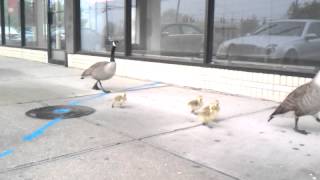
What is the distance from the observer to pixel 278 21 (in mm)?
7391

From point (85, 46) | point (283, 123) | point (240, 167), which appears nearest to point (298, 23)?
point (283, 123)

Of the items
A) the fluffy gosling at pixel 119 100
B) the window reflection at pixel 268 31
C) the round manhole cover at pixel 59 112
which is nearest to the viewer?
the round manhole cover at pixel 59 112

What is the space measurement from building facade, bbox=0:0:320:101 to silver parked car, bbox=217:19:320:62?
0.02 meters

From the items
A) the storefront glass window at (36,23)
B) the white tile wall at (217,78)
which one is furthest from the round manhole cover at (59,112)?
the storefront glass window at (36,23)

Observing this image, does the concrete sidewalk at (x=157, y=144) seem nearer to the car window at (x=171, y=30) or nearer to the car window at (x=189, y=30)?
the car window at (x=189, y=30)

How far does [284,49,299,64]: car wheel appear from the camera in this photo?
7086 mm

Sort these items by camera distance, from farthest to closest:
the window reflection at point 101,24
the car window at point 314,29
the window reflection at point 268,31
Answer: the window reflection at point 101,24, the window reflection at point 268,31, the car window at point 314,29

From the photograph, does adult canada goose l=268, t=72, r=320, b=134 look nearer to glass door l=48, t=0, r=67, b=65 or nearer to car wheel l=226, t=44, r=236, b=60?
car wheel l=226, t=44, r=236, b=60

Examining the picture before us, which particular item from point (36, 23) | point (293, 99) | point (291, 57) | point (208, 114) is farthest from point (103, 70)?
point (36, 23)

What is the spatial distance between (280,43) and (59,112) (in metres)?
4.15

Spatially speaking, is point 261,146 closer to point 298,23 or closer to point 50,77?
point 298,23

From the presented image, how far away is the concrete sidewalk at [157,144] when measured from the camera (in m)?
3.82

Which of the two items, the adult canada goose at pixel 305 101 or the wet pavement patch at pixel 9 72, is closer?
the adult canada goose at pixel 305 101

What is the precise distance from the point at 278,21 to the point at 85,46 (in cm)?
678
